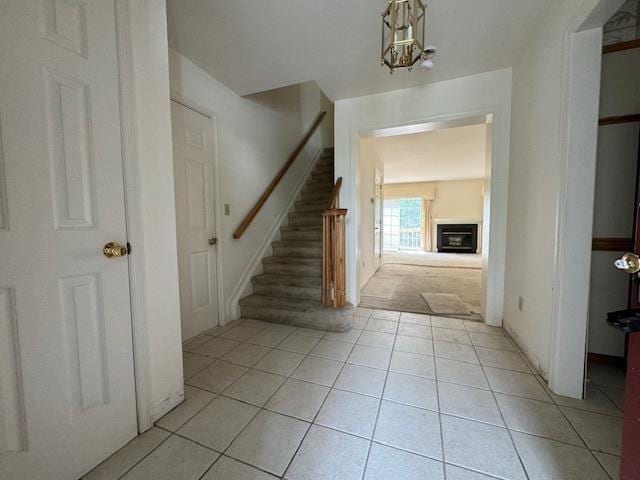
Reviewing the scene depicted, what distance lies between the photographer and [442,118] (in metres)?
2.39

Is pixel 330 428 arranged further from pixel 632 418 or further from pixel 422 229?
pixel 422 229

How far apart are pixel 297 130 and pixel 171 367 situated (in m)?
3.60

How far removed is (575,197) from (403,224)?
810 cm

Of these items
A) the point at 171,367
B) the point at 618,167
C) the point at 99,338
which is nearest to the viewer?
the point at 99,338

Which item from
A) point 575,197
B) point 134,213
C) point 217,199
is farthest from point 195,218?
point 575,197

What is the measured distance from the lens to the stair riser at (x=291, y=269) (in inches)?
112

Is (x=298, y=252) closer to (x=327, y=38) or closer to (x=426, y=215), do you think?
(x=327, y=38)

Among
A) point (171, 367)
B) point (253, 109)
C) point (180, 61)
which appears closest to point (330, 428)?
point (171, 367)

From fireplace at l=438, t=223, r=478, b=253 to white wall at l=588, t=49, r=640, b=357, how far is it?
7.15 meters

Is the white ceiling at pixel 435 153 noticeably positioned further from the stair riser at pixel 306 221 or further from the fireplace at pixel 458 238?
the fireplace at pixel 458 238

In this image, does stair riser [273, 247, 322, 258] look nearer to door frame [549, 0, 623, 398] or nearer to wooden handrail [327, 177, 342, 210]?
wooden handrail [327, 177, 342, 210]

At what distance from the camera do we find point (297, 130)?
12.9 feet

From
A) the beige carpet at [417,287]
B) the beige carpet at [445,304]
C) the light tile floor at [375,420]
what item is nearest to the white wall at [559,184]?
the light tile floor at [375,420]

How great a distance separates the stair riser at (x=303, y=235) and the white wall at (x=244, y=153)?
20 cm
